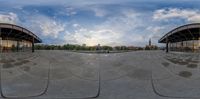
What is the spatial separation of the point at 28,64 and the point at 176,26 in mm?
1030

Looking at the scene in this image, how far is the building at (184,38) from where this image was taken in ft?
4.31

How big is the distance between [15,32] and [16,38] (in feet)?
0.21

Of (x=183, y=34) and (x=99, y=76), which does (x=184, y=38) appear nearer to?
(x=183, y=34)

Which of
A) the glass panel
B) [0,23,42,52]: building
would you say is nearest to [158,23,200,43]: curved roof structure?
the glass panel

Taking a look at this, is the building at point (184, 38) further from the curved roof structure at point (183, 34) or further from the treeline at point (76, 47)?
the treeline at point (76, 47)

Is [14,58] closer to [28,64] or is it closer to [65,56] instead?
[28,64]

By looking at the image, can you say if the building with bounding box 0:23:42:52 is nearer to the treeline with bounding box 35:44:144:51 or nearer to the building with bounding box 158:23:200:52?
the treeline with bounding box 35:44:144:51

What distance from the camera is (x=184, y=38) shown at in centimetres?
142

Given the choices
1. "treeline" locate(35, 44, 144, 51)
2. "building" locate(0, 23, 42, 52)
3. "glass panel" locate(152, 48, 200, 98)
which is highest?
"building" locate(0, 23, 42, 52)

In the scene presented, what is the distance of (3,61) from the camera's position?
146cm

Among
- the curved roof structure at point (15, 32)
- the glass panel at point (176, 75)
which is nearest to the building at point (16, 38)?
the curved roof structure at point (15, 32)

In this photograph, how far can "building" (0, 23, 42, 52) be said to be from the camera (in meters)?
1.33

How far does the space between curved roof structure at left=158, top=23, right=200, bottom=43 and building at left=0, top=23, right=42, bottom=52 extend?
87 cm

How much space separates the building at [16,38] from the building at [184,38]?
88cm
